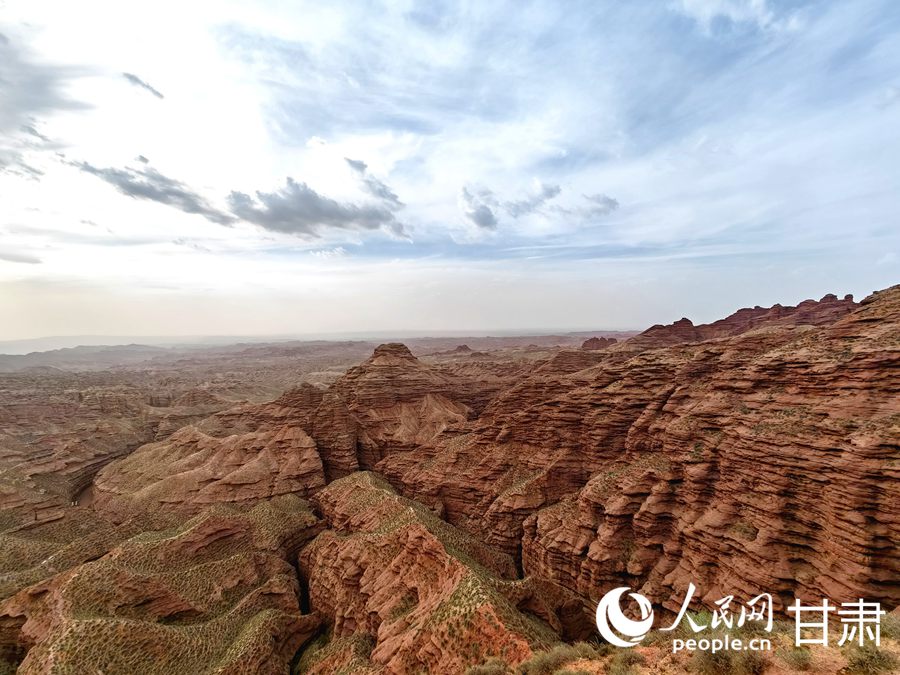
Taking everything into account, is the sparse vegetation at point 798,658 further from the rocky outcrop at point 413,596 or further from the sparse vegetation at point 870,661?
the rocky outcrop at point 413,596

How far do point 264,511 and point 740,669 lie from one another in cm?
3914

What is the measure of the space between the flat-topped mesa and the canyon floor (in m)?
39.0

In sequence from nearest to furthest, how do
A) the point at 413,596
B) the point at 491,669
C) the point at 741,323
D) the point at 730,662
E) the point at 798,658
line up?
the point at 798,658, the point at 730,662, the point at 491,669, the point at 413,596, the point at 741,323

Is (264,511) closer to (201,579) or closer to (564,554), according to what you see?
(201,579)

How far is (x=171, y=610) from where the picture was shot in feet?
87.8

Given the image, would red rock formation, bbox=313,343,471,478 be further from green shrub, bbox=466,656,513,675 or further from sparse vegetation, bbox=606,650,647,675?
sparse vegetation, bbox=606,650,647,675

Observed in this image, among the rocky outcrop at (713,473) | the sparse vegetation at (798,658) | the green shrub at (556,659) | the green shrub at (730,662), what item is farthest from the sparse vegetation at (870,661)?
the rocky outcrop at (713,473)

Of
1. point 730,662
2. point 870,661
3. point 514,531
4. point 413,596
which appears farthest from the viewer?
point 514,531

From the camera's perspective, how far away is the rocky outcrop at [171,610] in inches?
868

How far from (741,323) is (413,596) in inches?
3594

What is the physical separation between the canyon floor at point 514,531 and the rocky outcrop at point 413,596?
0.15 metres

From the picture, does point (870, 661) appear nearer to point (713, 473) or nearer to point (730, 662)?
point (730, 662)

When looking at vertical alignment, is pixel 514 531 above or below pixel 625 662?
below

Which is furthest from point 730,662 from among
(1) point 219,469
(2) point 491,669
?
(1) point 219,469
